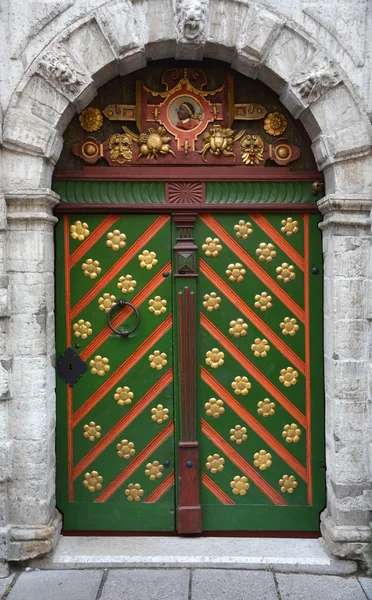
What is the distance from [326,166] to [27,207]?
174 cm

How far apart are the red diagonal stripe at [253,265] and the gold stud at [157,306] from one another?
55 centimetres

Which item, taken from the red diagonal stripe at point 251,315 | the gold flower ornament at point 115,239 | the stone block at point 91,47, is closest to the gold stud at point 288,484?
the red diagonal stripe at point 251,315

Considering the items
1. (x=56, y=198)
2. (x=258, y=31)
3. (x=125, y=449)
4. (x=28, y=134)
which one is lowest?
(x=125, y=449)

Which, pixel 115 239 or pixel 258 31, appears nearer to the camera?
pixel 258 31

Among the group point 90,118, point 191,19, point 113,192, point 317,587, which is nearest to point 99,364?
point 113,192

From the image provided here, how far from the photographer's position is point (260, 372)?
383 cm

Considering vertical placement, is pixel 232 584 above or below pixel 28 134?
below

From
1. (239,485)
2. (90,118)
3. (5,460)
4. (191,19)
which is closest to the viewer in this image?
(191,19)

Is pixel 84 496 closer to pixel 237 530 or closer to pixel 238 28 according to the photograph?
pixel 237 530

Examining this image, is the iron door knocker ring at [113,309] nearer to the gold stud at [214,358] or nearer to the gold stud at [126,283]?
the gold stud at [126,283]

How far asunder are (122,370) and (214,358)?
590 millimetres

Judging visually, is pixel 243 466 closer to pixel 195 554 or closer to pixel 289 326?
pixel 195 554

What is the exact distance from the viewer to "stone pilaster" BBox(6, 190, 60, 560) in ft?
11.4

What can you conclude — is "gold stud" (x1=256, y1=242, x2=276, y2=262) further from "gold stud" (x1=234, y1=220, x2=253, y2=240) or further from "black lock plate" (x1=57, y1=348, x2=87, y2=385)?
"black lock plate" (x1=57, y1=348, x2=87, y2=385)
